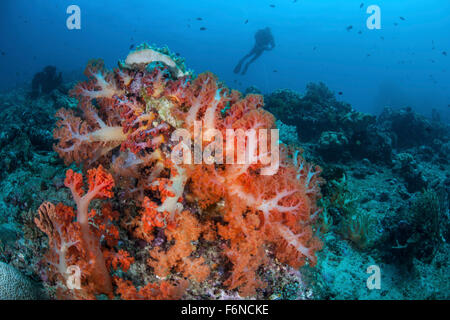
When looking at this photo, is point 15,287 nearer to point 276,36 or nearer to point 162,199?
point 162,199

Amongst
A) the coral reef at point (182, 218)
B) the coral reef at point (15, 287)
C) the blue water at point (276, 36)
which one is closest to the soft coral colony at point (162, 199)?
the coral reef at point (182, 218)

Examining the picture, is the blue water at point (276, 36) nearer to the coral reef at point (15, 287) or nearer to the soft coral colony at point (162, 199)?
the soft coral colony at point (162, 199)

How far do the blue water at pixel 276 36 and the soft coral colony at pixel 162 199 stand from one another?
87556 mm

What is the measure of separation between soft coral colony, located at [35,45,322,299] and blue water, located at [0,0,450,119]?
87.6 meters

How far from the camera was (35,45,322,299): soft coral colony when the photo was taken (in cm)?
248

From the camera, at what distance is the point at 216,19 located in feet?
456

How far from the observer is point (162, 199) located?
9.37ft

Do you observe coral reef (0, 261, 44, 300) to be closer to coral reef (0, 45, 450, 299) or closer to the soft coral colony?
coral reef (0, 45, 450, 299)

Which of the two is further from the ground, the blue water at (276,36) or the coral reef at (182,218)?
the blue water at (276,36)

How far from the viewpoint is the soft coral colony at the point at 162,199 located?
248cm

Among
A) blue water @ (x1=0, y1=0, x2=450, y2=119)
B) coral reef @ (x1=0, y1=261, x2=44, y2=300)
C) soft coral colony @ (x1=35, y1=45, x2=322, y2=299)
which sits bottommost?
coral reef @ (x1=0, y1=261, x2=44, y2=300)

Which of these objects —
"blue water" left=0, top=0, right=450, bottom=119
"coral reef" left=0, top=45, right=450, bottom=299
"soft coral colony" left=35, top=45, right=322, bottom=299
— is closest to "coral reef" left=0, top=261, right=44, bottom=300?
"coral reef" left=0, top=45, right=450, bottom=299

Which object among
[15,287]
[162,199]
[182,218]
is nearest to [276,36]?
[162,199]

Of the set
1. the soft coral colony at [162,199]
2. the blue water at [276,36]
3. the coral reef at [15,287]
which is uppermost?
the blue water at [276,36]
